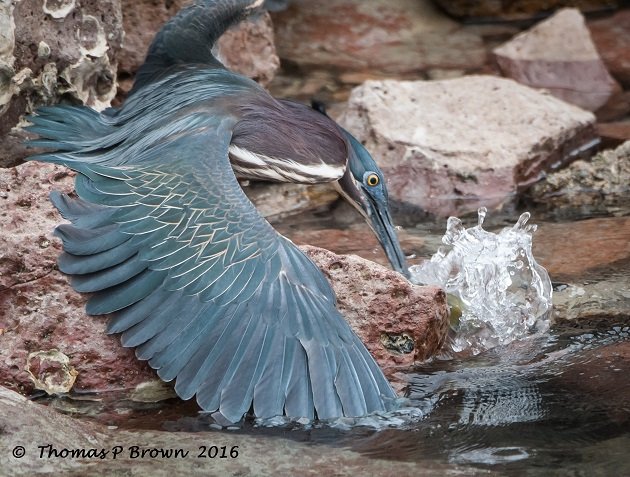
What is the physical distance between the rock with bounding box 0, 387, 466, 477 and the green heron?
0.17 metres

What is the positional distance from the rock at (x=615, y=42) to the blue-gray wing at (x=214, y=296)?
4.96m

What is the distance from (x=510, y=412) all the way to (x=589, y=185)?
2.81 metres

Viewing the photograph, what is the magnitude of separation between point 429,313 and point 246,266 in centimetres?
71

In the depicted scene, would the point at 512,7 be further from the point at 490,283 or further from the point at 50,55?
the point at 490,283

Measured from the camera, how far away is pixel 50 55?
5.44 m

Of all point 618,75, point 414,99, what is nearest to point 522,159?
point 414,99

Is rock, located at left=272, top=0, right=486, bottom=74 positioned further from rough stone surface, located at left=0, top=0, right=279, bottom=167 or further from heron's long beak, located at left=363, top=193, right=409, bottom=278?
heron's long beak, located at left=363, top=193, right=409, bottom=278

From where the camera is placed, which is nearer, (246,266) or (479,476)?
(479,476)

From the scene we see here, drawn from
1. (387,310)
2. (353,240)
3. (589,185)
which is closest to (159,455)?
(387,310)

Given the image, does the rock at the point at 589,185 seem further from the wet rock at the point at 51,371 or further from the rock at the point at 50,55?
the wet rock at the point at 51,371

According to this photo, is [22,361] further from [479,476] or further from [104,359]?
[479,476]

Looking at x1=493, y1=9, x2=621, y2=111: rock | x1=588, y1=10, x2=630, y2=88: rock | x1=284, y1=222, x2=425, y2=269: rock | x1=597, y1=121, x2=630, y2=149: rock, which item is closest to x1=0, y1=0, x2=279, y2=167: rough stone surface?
x1=284, y1=222, x2=425, y2=269: rock

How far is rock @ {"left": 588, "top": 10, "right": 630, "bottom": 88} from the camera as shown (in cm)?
835

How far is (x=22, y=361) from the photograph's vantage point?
390 centimetres
